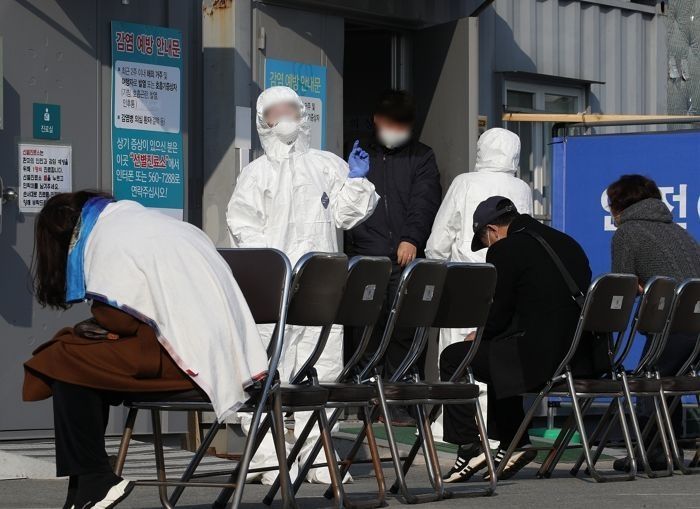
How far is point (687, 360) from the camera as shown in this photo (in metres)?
8.77

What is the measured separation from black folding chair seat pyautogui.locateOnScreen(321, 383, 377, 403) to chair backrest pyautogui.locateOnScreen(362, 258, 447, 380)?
17cm

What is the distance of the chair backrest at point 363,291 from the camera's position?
6535 mm

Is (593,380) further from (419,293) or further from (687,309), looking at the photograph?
(419,293)

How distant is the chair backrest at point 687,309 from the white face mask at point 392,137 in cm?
212

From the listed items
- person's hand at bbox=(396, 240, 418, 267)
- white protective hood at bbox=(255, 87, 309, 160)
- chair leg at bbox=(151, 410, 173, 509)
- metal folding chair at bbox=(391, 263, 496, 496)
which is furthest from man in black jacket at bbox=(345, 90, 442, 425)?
chair leg at bbox=(151, 410, 173, 509)

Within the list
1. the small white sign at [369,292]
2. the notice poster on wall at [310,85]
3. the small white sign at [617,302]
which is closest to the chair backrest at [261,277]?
the small white sign at [369,292]

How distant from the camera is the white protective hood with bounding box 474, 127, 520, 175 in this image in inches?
382

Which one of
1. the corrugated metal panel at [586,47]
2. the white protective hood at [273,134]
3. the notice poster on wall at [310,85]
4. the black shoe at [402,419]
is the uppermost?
the corrugated metal panel at [586,47]

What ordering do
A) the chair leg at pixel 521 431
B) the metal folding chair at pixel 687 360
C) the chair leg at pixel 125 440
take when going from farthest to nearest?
1. the metal folding chair at pixel 687 360
2. the chair leg at pixel 521 431
3. the chair leg at pixel 125 440

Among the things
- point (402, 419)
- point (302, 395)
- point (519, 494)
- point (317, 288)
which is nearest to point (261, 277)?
point (317, 288)

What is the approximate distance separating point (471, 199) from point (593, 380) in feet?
6.26

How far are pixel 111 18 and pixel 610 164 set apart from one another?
361cm

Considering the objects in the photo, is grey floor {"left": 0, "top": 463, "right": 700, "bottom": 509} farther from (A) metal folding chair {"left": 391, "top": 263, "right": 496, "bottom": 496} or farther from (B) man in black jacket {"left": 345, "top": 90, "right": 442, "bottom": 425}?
(B) man in black jacket {"left": 345, "top": 90, "right": 442, "bottom": 425}

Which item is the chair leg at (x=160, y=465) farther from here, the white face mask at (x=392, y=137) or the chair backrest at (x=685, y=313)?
the white face mask at (x=392, y=137)
